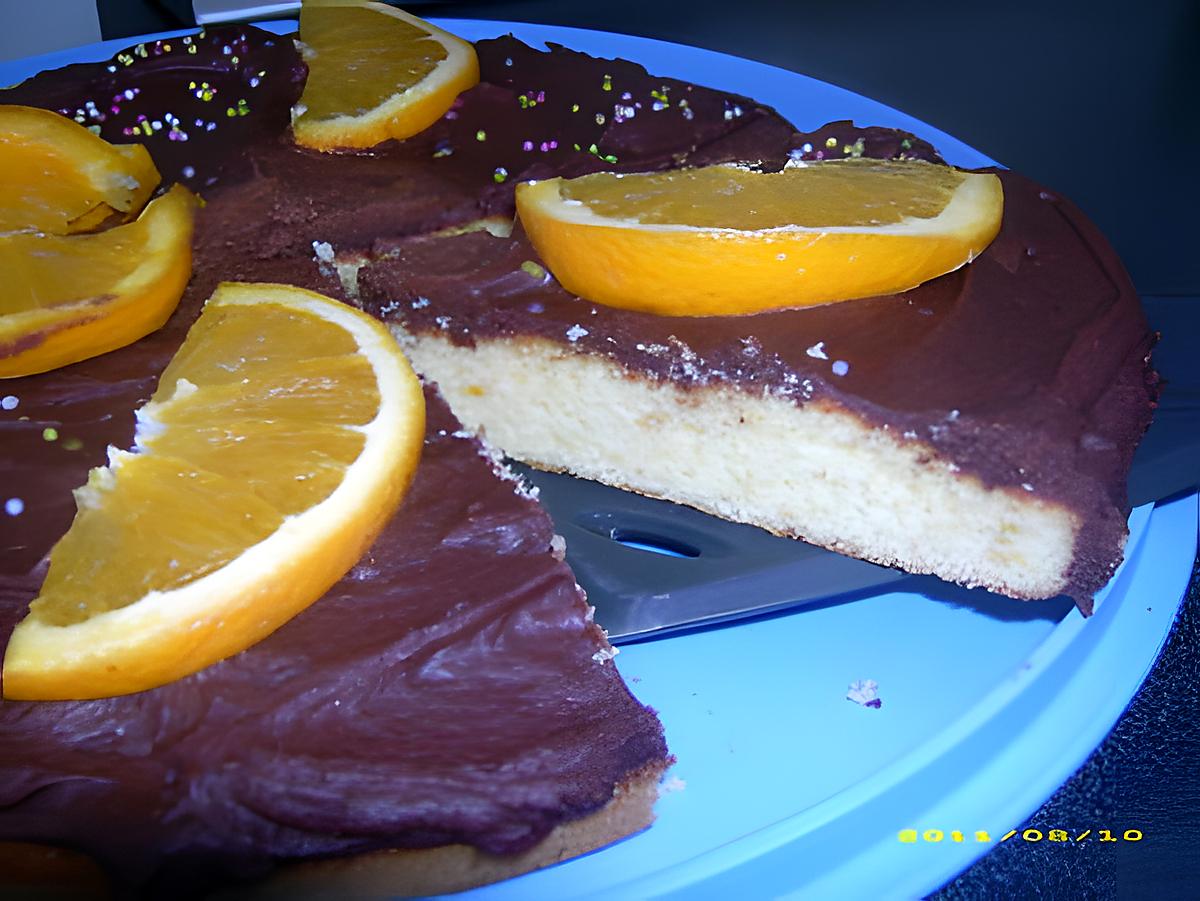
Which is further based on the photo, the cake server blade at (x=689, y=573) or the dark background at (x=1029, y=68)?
the dark background at (x=1029, y=68)

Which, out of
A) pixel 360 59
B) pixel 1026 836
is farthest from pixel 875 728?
pixel 360 59

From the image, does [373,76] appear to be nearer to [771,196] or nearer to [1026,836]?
[771,196]

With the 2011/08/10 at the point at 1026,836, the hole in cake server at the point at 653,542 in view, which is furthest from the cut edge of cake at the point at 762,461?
the 2011/08/10 at the point at 1026,836

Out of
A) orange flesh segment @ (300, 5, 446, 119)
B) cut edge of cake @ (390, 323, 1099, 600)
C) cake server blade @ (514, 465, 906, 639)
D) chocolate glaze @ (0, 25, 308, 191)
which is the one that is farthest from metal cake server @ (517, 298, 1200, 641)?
chocolate glaze @ (0, 25, 308, 191)

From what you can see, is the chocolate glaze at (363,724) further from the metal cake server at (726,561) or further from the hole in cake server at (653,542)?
the hole in cake server at (653,542)

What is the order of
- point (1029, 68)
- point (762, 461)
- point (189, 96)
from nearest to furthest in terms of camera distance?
point (762, 461) → point (189, 96) → point (1029, 68)

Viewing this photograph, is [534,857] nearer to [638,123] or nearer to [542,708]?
[542,708]

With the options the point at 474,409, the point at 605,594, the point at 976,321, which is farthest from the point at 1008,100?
the point at 605,594
